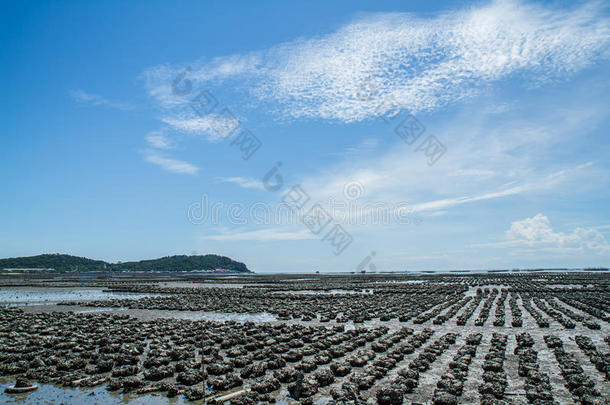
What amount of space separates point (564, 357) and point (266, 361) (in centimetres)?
1232

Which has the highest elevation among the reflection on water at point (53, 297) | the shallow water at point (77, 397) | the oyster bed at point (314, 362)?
the reflection on water at point (53, 297)

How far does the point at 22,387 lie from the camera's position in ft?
43.1

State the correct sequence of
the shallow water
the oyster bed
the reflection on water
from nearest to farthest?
the shallow water → the oyster bed → the reflection on water

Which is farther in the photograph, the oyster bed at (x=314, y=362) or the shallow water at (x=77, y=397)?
the oyster bed at (x=314, y=362)

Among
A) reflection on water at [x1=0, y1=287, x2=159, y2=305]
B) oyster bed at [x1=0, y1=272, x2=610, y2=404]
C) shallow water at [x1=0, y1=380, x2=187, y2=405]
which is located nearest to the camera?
shallow water at [x1=0, y1=380, x2=187, y2=405]

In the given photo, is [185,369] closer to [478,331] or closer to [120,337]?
[120,337]

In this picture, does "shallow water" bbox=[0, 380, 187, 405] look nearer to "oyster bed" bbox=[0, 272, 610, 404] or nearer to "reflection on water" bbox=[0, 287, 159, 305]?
"oyster bed" bbox=[0, 272, 610, 404]

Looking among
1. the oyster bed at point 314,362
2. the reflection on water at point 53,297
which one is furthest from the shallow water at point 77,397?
the reflection on water at point 53,297

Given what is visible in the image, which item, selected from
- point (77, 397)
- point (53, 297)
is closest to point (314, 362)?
point (77, 397)

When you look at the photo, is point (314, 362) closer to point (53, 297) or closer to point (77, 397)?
point (77, 397)

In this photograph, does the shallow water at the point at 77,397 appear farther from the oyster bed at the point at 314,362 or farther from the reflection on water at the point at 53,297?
the reflection on water at the point at 53,297

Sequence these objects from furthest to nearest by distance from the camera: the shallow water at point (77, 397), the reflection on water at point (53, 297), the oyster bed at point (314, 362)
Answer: the reflection on water at point (53, 297) < the oyster bed at point (314, 362) < the shallow water at point (77, 397)

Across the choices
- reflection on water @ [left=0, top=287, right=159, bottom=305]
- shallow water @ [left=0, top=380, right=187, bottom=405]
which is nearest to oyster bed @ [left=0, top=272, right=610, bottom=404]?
shallow water @ [left=0, top=380, right=187, bottom=405]

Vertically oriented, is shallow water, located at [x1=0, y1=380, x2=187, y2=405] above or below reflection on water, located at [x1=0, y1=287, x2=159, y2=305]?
below
